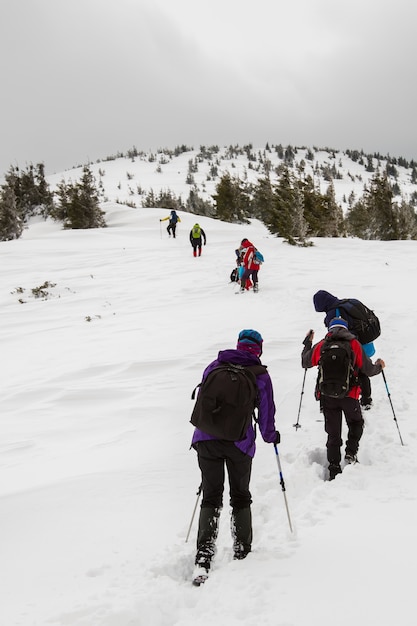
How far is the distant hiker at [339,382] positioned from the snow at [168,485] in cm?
30

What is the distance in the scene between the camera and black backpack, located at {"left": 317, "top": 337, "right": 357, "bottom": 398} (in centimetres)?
425

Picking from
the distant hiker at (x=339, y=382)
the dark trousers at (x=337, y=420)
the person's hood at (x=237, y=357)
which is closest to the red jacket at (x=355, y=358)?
the distant hiker at (x=339, y=382)

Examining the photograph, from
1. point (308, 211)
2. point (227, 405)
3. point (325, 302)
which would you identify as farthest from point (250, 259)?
point (308, 211)

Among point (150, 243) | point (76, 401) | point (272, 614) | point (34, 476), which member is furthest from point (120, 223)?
point (272, 614)

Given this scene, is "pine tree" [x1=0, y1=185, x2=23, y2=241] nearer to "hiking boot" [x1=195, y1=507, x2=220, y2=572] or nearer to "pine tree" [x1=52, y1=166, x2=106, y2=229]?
"pine tree" [x1=52, y1=166, x2=106, y2=229]

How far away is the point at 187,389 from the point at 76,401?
74.3 inches

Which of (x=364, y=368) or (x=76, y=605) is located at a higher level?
(x=364, y=368)

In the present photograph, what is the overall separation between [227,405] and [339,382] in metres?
1.69

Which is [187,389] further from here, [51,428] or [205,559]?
[205,559]

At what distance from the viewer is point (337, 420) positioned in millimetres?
4527

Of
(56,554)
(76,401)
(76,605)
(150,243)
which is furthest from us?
(150,243)

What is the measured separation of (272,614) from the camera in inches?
102

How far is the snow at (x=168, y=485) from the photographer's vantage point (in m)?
2.78

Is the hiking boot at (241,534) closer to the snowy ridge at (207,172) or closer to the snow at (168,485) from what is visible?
the snow at (168,485)
